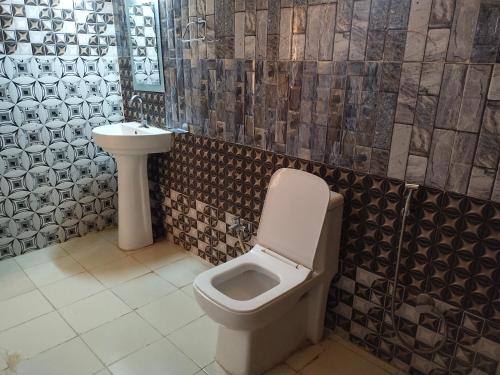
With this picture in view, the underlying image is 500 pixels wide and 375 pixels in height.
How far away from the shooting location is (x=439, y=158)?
4.40 feet

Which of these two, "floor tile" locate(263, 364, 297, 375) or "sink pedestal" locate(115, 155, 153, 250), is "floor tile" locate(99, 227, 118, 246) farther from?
"floor tile" locate(263, 364, 297, 375)

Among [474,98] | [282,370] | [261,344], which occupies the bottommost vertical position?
[282,370]

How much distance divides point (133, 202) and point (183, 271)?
62cm

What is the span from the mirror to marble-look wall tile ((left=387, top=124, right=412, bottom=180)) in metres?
1.62

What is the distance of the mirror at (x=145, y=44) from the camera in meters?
2.39

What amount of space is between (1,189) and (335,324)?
2.27 m

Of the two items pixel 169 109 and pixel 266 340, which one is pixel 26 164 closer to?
pixel 169 109

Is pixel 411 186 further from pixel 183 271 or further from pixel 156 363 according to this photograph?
pixel 183 271

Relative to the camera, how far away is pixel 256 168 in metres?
1.98

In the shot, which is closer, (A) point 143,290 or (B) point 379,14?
(B) point 379,14

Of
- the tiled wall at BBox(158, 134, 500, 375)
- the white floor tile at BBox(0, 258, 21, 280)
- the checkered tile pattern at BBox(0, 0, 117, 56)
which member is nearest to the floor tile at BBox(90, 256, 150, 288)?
the white floor tile at BBox(0, 258, 21, 280)

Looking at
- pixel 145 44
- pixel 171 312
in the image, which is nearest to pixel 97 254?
pixel 171 312

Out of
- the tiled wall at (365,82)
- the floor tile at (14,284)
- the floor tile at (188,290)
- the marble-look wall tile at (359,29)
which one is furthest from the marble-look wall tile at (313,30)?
the floor tile at (14,284)

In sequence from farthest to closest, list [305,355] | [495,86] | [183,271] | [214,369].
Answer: [183,271] < [305,355] < [214,369] < [495,86]
